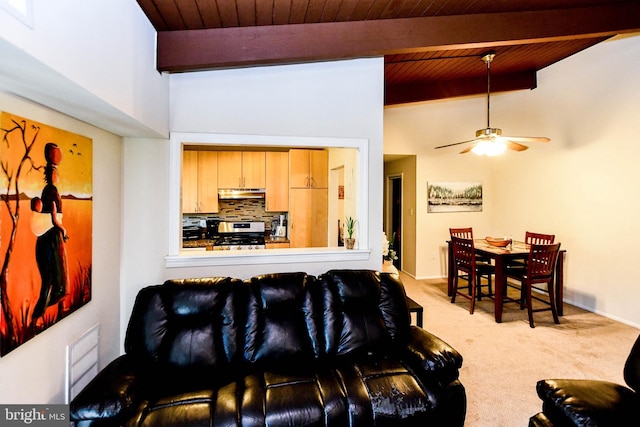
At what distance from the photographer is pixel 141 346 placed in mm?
2016

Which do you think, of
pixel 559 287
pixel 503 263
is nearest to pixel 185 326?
pixel 503 263

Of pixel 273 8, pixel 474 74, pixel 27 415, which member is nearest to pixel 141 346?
pixel 27 415

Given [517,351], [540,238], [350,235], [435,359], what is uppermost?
[350,235]

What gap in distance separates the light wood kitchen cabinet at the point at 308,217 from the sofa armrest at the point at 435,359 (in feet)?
9.98

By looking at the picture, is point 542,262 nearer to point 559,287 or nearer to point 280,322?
point 559,287

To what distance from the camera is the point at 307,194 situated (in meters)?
5.05

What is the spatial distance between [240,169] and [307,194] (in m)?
1.18

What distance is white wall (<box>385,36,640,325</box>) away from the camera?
12.9ft

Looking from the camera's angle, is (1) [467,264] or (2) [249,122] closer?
(2) [249,122]

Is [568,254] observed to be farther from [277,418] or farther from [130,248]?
[130,248]

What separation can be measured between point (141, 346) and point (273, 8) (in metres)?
2.41

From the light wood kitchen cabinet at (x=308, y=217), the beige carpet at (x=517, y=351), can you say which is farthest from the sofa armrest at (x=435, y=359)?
the light wood kitchen cabinet at (x=308, y=217)

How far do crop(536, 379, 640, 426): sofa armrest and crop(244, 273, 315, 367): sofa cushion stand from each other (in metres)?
1.39

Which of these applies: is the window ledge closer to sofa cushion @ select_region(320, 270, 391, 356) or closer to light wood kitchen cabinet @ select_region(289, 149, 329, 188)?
sofa cushion @ select_region(320, 270, 391, 356)
